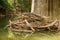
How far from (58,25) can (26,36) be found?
2235mm

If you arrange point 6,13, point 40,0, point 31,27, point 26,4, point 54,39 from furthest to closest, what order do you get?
point 26,4 → point 6,13 → point 40,0 → point 31,27 → point 54,39

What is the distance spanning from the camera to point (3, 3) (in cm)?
2297

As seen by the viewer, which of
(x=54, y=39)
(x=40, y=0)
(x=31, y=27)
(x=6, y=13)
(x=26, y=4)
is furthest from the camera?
(x=26, y=4)

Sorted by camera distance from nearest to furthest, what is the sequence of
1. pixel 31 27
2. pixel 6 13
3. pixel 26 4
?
1. pixel 31 27
2. pixel 6 13
3. pixel 26 4

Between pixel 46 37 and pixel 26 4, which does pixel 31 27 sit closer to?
pixel 46 37

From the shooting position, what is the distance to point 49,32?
11.4 m

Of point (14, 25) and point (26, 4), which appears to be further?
point (26, 4)

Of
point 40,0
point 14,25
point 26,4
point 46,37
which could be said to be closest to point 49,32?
point 46,37

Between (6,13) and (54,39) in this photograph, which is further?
(6,13)

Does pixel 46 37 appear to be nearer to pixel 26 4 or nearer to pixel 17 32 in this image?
pixel 17 32

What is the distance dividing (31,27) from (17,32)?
783mm

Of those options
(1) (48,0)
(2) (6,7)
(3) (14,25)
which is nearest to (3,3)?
(2) (6,7)

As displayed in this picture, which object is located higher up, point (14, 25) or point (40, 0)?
point (40, 0)

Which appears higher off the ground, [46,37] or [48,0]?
[48,0]
